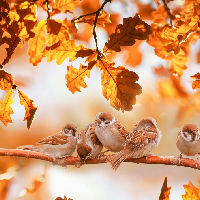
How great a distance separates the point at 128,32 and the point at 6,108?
23.1 inches

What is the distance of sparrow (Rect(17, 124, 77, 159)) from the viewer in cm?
282

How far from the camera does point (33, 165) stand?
3.51 meters

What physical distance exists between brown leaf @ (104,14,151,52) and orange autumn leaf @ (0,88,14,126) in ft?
1.46

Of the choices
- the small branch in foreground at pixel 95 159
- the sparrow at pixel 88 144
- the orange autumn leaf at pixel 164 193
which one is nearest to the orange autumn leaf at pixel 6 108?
the small branch in foreground at pixel 95 159

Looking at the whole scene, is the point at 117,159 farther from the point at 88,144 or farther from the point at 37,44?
the point at 37,44

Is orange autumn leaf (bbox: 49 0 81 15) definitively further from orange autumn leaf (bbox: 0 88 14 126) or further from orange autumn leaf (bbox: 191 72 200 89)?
orange autumn leaf (bbox: 191 72 200 89)

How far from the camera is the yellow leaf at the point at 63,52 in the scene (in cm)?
160

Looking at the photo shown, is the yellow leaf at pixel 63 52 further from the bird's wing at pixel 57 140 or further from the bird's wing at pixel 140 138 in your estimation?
the bird's wing at pixel 57 140

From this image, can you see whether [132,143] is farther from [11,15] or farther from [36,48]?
[11,15]

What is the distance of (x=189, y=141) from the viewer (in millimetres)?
2865

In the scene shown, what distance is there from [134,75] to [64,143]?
1538mm

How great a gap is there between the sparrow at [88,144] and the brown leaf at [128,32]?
0.78 m

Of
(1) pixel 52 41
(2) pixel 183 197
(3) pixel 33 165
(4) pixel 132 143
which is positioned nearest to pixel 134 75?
(1) pixel 52 41

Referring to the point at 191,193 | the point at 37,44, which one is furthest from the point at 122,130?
the point at 37,44
